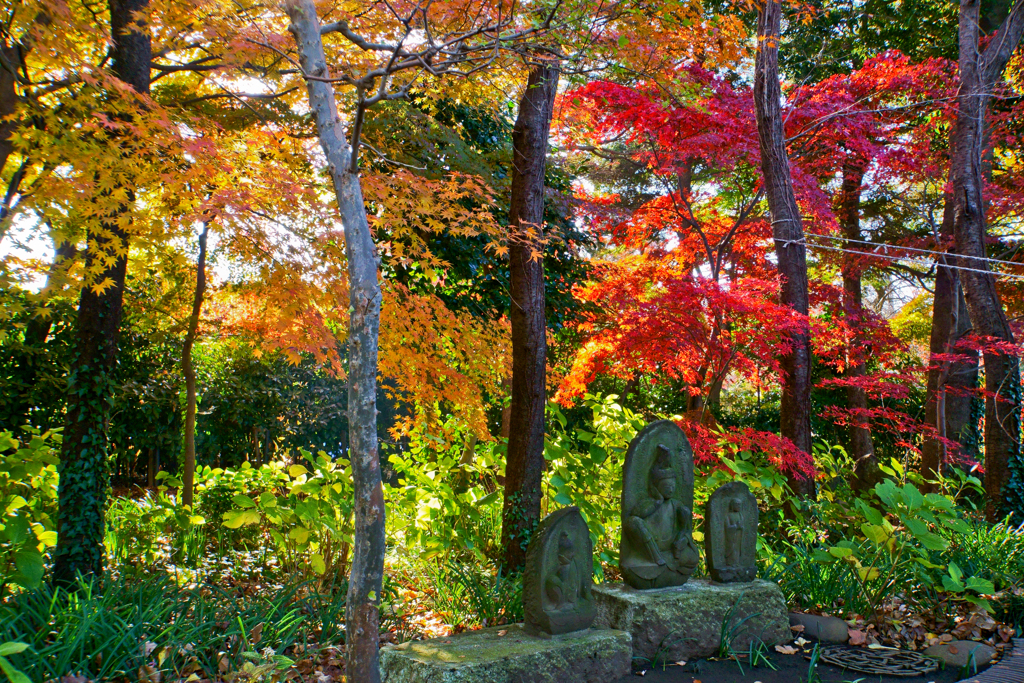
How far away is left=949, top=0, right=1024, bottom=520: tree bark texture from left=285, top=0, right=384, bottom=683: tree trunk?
6.61 m

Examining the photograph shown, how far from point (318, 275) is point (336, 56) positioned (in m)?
1.93

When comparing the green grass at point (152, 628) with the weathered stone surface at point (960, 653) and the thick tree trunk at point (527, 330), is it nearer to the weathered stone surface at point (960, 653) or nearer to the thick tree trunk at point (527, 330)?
the thick tree trunk at point (527, 330)

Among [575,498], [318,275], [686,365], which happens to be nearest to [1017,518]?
[686,365]

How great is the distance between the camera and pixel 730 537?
4094 mm

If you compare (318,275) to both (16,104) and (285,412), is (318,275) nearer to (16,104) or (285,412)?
(16,104)

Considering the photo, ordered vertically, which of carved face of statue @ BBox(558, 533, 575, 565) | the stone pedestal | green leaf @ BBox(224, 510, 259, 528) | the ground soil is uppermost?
green leaf @ BBox(224, 510, 259, 528)

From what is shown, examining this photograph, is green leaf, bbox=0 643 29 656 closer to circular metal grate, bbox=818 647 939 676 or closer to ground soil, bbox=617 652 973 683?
ground soil, bbox=617 652 973 683

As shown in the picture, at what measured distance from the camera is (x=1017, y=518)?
20.9 ft

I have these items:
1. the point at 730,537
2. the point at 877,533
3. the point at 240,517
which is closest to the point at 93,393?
the point at 240,517

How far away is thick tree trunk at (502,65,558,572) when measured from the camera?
15.4 feet

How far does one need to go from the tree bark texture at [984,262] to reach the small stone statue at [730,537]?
415 centimetres

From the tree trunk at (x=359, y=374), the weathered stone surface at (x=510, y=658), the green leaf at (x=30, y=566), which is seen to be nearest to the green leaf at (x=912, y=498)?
the weathered stone surface at (x=510, y=658)

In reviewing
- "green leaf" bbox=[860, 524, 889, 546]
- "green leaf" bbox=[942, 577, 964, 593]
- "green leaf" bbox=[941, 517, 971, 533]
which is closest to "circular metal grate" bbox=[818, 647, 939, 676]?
"green leaf" bbox=[942, 577, 964, 593]

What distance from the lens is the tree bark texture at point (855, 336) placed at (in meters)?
7.26
